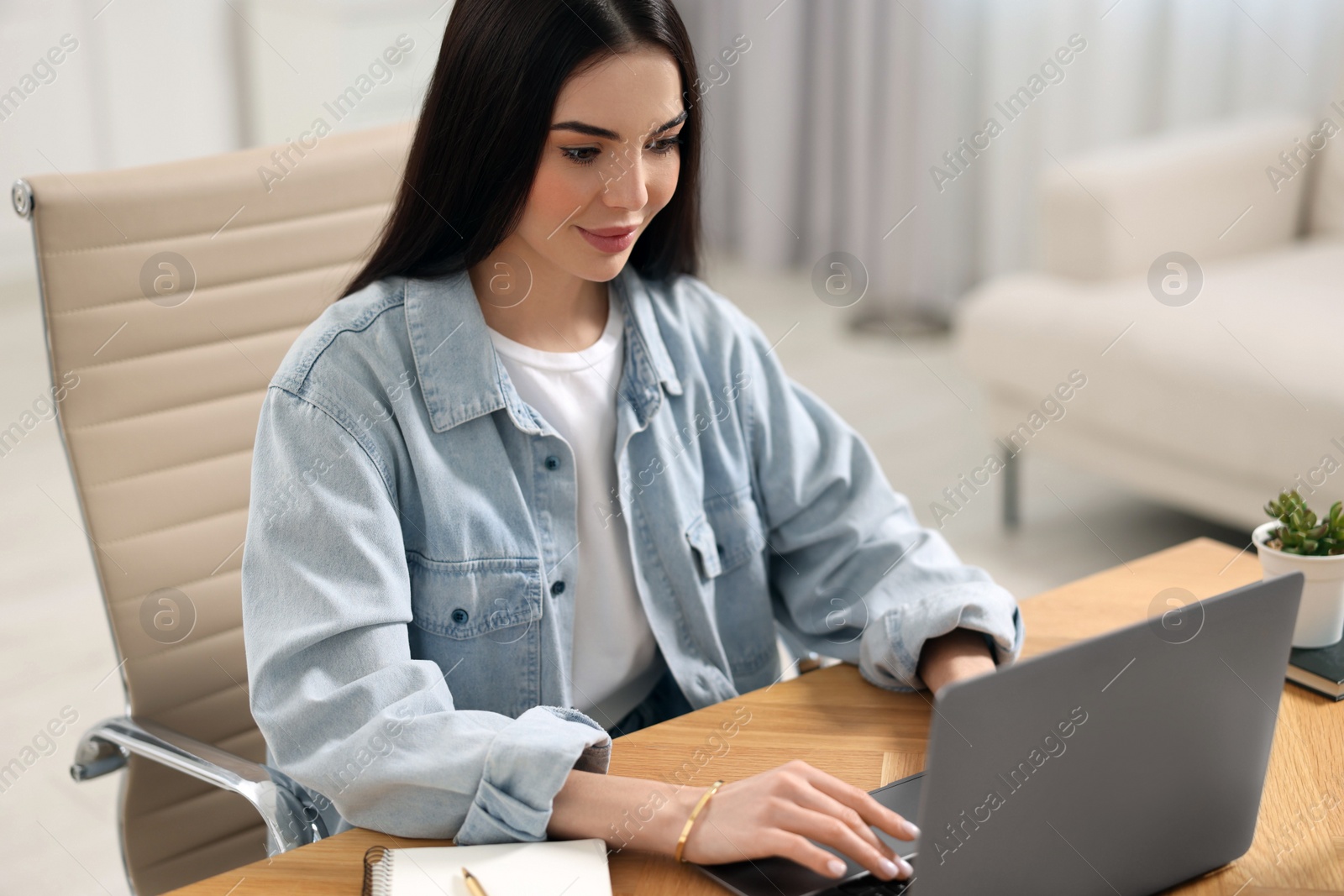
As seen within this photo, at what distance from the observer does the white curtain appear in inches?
129

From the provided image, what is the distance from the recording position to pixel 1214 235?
110 inches

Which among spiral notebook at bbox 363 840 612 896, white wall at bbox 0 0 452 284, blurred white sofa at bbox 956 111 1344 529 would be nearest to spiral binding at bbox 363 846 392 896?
spiral notebook at bbox 363 840 612 896

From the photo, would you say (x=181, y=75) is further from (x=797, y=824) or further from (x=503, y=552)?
(x=797, y=824)

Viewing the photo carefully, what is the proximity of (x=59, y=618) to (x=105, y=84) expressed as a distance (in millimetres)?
2072

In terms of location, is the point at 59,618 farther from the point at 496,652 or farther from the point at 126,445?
the point at 496,652

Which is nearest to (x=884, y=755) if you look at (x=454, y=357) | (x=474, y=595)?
(x=474, y=595)

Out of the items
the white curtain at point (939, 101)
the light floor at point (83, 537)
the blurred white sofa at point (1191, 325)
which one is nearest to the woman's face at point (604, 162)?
the light floor at point (83, 537)

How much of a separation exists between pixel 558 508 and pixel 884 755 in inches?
14.0

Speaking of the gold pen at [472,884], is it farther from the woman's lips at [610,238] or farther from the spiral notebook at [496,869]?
the woman's lips at [610,238]

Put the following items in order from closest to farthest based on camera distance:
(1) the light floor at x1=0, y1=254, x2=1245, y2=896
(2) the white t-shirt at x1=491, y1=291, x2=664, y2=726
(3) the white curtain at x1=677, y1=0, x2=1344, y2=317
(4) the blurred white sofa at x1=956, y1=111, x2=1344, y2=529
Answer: (2) the white t-shirt at x1=491, y1=291, x2=664, y2=726
(1) the light floor at x1=0, y1=254, x2=1245, y2=896
(4) the blurred white sofa at x1=956, y1=111, x2=1344, y2=529
(3) the white curtain at x1=677, y1=0, x2=1344, y2=317

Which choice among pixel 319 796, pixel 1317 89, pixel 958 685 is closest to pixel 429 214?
pixel 319 796

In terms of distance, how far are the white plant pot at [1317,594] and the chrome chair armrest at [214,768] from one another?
82 cm

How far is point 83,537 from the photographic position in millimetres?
2844

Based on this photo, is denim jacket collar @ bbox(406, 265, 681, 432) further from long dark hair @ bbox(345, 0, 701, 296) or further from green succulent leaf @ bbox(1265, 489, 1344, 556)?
green succulent leaf @ bbox(1265, 489, 1344, 556)
